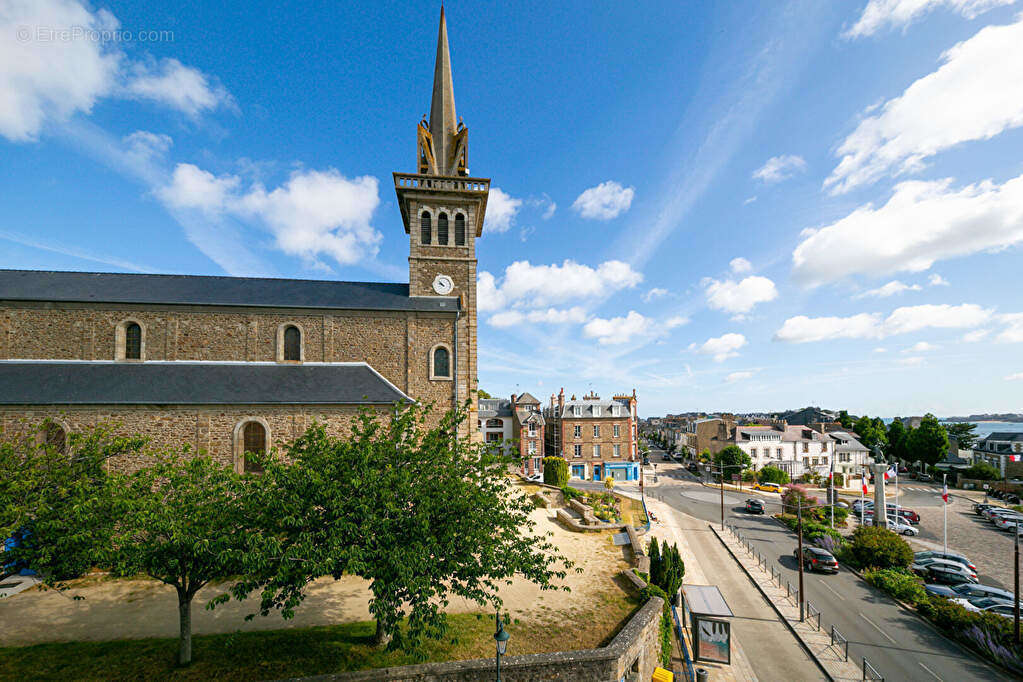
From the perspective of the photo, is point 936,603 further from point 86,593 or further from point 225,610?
point 86,593

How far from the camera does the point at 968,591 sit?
19.6 m

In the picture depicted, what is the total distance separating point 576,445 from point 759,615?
33.1 metres

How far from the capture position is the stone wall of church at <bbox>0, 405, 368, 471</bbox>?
55.9ft

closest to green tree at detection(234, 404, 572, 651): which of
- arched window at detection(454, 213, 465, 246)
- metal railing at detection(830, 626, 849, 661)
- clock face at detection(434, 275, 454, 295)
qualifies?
metal railing at detection(830, 626, 849, 661)

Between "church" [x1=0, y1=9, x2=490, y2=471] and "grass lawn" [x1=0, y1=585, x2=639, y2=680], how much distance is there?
6.79m

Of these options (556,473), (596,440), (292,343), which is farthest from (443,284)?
(596,440)

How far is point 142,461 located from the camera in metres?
17.7

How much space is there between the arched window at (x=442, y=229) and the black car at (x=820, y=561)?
1111 inches

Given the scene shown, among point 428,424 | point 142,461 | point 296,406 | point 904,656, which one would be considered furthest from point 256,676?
point 904,656

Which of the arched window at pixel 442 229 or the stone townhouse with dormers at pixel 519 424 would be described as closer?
the arched window at pixel 442 229

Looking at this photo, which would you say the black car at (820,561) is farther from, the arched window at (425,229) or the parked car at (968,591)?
the arched window at (425,229)

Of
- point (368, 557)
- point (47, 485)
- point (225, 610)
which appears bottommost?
point (225, 610)

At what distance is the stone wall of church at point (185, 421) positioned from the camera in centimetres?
1705

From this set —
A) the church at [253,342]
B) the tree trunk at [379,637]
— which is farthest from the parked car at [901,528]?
the tree trunk at [379,637]
